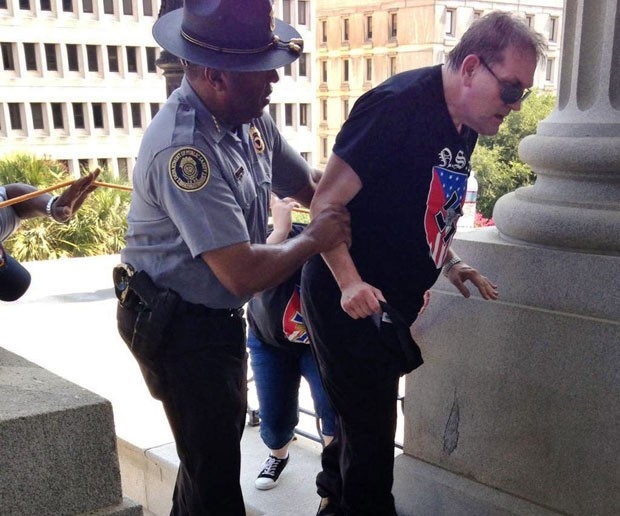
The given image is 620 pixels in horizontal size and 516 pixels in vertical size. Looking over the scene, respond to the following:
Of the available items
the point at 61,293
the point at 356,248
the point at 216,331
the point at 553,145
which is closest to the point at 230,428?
the point at 216,331

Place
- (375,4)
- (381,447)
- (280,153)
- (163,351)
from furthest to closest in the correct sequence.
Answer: (375,4) < (280,153) < (381,447) < (163,351)

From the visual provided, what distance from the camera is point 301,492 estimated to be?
134 inches

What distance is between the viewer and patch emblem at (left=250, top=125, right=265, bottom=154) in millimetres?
2557

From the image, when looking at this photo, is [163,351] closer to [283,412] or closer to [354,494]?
[354,494]

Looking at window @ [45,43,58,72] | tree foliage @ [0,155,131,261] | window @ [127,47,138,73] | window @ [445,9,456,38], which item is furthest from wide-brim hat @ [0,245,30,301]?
window @ [445,9,456,38]

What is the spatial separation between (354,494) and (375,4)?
65.4 m

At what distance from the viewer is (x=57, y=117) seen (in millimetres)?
47781

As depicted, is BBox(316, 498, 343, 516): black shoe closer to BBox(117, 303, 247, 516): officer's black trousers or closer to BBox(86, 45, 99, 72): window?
BBox(117, 303, 247, 516): officer's black trousers

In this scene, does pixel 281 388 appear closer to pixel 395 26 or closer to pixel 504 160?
pixel 504 160

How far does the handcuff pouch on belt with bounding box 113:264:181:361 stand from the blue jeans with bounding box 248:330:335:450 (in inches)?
39.5

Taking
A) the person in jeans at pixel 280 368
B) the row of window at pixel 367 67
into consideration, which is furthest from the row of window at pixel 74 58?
the person in jeans at pixel 280 368

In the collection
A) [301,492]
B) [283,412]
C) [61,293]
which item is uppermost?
[283,412]

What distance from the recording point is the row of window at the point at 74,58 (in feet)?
152

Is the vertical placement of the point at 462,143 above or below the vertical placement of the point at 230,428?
above
